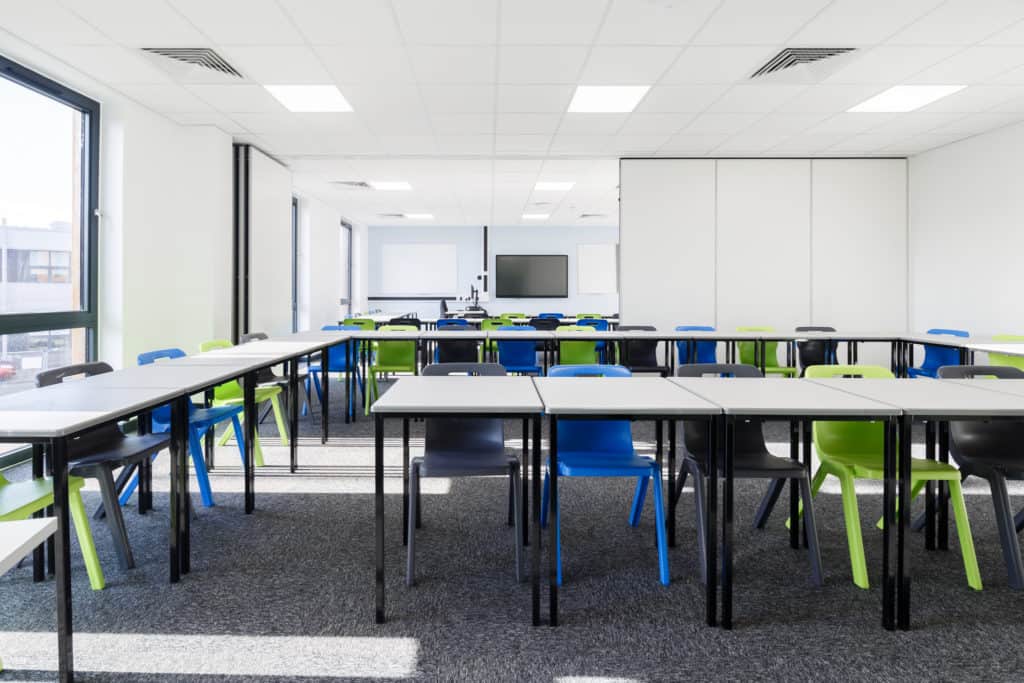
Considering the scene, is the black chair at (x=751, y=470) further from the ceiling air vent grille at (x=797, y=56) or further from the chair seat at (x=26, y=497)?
the ceiling air vent grille at (x=797, y=56)

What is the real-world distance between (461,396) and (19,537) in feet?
4.58

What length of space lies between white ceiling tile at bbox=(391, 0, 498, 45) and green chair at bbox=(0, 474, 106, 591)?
9.81 ft

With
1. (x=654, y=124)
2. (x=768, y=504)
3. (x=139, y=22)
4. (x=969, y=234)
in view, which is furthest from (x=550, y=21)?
(x=969, y=234)

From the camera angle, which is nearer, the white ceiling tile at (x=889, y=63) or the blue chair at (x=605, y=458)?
the blue chair at (x=605, y=458)

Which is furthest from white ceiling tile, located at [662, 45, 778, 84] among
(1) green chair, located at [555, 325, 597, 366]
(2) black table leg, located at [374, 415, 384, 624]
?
(2) black table leg, located at [374, 415, 384, 624]

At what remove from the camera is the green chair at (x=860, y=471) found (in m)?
2.56

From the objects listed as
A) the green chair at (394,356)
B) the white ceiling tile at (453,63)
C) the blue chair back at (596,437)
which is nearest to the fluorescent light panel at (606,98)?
the white ceiling tile at (453,63)

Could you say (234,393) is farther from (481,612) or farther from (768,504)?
(768,504)

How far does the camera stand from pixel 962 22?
4004 mm

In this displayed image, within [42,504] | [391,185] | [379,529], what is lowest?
[379,529]

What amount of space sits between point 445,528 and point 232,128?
16.9 feet

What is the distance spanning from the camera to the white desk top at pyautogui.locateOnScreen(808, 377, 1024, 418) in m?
2.27

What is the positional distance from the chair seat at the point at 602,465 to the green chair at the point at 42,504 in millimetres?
1783

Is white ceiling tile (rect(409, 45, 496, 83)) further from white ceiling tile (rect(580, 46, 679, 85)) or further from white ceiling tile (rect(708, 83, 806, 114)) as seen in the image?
white ceiling tile (rect(708, 83, 806, 114))
